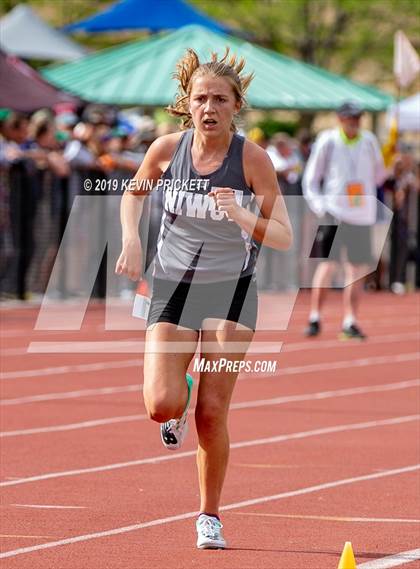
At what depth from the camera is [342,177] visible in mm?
16969

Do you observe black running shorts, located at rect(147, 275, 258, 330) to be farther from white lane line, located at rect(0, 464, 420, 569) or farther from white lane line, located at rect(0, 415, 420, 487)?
white lane line, located at rect(0, 415, 420, 487)

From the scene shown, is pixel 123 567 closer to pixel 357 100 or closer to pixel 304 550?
pixel 304 550

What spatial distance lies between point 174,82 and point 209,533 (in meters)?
17.6

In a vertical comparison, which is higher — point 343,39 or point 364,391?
point 343,39

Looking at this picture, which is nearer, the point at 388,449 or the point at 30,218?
the point at 388,449

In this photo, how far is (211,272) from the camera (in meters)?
7.43

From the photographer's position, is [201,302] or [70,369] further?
[70,369]

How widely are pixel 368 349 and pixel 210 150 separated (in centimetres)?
965

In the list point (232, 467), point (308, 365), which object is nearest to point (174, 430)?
point (232, 467)

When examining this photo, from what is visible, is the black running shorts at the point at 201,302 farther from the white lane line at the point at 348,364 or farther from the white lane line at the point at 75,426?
the white lane line at the point at 348,364

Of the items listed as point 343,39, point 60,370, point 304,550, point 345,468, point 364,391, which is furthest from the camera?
point 343,39

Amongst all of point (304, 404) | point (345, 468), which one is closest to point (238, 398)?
point (304, 404)

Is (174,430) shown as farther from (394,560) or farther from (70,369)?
(70,369)

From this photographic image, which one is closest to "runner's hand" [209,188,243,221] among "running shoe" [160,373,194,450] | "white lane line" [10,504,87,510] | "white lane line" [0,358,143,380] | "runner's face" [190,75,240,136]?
"runner's face" [190,75,240,136]
